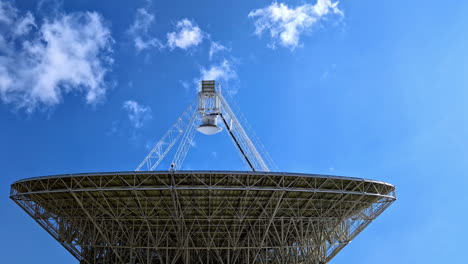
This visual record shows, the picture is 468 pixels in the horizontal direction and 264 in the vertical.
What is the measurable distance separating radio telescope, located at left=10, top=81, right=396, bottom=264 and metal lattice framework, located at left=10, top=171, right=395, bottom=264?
0.09 m

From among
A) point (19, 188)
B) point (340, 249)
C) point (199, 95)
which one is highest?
point (199, 95)

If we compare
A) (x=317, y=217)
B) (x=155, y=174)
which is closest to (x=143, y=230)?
(x=155, y=174)

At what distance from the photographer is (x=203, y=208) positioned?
4328cm

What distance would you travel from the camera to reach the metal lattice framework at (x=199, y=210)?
3925 centimetres

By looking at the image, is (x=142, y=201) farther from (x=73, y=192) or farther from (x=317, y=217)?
(x=317, y=217)

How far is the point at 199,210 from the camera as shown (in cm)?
4291

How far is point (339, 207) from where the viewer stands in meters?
45.7

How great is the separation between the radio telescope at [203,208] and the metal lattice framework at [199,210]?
89 mm

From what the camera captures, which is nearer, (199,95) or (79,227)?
(79,227)

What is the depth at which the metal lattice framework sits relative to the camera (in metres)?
39.2

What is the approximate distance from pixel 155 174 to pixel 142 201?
18.2 feet

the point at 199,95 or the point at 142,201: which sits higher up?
the point at 199,95

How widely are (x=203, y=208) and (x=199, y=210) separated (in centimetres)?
52

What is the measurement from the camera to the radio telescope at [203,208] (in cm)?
3925
